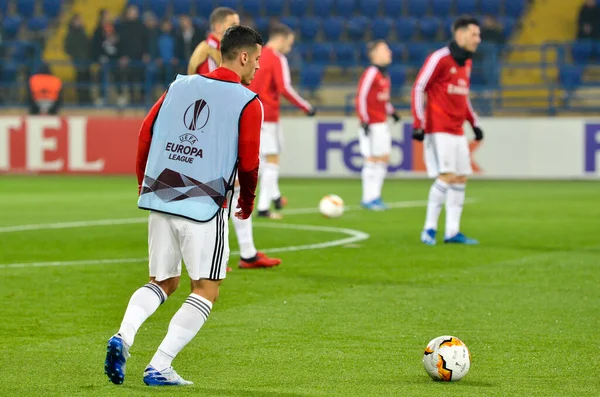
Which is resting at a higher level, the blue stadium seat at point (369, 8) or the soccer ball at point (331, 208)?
the blue stadium seat at point (369, 8)

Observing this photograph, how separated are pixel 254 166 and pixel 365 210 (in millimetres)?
10697

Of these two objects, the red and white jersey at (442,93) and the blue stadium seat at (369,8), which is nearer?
the red and white jersey at (442,93)

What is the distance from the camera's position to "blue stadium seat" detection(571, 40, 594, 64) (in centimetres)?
2481

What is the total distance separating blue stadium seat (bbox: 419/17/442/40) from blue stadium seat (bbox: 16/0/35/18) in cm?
989

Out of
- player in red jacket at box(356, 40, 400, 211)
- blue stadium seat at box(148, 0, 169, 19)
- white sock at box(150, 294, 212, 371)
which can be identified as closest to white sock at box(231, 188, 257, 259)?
white sock at box(150, 294, 212, 371)

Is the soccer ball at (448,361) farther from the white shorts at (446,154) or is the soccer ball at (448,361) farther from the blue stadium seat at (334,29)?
the blue stadium seat at (334,29)

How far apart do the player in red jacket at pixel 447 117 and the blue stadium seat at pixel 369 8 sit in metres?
15.9

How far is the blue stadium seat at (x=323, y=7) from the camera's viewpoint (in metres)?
28.4

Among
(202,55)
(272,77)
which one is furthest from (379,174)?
(202,55)

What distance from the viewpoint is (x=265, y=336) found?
7.12 meters

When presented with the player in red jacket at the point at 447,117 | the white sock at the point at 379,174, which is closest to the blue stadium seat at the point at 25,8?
the white sock at the point at 379,174

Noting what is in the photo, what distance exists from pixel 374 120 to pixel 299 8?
11446 millimetres

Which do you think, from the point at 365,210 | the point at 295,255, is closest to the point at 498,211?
the point at 365,210

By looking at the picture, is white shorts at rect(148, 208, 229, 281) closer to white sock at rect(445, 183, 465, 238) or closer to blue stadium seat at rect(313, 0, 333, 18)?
white sock at rect(445, 183, 465, 238)
